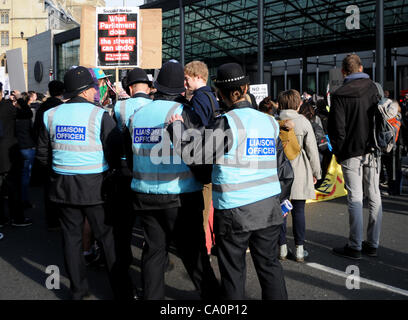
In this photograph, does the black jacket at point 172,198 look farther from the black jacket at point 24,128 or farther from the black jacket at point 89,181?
the black jacket at point 24,128

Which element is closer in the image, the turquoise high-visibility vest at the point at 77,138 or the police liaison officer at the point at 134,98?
the turquoise high-visibility vest at the point at 77,138

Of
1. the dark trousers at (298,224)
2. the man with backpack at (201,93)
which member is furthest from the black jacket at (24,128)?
the dark trousers at (298,224)

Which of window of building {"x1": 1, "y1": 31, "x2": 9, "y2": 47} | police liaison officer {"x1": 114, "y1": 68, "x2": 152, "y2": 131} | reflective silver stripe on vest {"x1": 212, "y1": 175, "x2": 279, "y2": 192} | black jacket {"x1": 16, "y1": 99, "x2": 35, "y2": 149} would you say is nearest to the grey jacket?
police liaison officer {"x1": 114, "y1": 68, "x2": 152, "y2": 131}

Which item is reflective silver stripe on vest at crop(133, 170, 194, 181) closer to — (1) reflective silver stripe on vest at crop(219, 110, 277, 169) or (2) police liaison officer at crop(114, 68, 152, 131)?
(1) reflective silver stripe on vest at crop(219, 110, 277, 169)

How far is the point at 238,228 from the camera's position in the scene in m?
2.98

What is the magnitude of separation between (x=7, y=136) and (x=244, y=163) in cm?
482

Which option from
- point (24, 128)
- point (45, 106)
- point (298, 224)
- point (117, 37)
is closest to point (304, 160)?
point (298, 224)

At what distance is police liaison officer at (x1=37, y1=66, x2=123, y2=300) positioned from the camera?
3807 millimetres

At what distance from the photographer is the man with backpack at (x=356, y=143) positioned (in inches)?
197

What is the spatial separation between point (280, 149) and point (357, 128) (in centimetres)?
202

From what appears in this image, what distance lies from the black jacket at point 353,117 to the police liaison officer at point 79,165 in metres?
2.45

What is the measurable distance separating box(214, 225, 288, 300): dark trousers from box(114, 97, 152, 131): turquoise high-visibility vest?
206 centimetres
